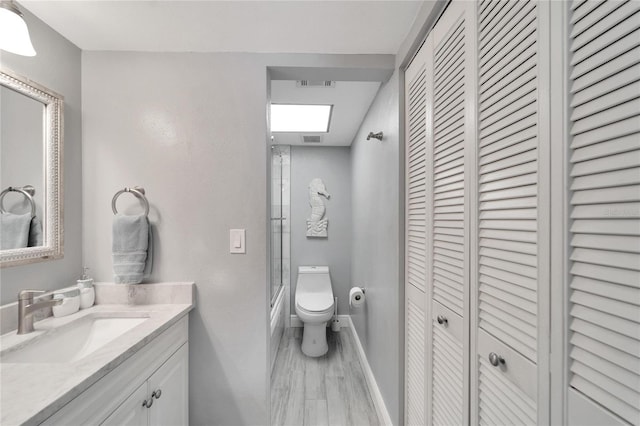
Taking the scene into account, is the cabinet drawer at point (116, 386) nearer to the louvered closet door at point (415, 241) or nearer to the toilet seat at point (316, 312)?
the louvered closet door at point (415, 241)

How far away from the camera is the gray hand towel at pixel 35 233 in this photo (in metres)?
1.19

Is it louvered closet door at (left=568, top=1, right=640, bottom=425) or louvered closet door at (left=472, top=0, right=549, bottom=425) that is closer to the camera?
louvered closet door at (left=568, top=1, right=640, bottom=425)

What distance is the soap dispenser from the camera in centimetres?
135

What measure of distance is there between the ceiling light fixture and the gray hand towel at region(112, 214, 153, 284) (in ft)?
2.46

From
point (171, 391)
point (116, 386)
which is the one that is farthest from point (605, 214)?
point (171, 391)

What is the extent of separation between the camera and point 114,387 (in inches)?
35.8

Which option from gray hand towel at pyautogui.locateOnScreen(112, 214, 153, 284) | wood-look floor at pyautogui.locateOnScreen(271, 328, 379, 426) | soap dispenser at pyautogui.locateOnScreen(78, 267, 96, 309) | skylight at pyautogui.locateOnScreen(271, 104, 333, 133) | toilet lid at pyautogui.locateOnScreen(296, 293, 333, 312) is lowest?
wood-look floor at pyautogui.locateOnScreen(271, 328, 379, 426)

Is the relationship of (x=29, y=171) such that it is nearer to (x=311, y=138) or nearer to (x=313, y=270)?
(x=311, y=138)

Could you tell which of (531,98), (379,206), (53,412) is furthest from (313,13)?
(53,412)

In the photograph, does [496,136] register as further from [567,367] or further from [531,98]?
[567,367]

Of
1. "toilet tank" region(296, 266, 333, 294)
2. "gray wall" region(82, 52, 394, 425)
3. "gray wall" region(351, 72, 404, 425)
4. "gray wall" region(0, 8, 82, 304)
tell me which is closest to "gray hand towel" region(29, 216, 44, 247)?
"gray wall" region(0, 8, 82, 304)

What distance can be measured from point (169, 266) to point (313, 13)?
1.48 metres

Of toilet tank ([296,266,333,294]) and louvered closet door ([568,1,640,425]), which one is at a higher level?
louvered closet door ([568,1,640,425])

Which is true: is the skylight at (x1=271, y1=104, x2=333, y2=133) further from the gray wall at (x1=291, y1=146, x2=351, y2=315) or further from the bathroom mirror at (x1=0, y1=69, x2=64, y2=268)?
the bathroom mirror at (x1=0, y1=69, x2=64, y2=268)
